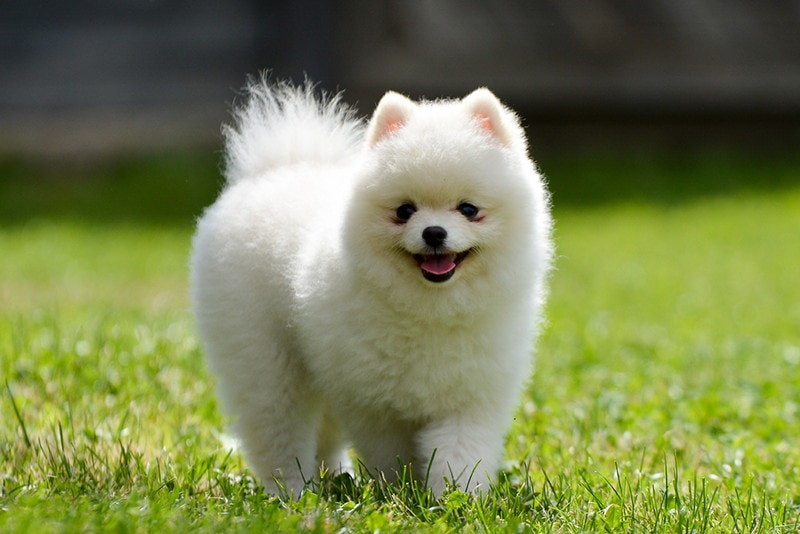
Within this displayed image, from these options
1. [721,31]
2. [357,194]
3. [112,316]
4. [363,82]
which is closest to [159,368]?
[112,316]

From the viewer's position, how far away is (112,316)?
7184 millimetres

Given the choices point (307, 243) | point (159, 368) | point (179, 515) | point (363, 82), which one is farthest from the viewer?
point (363, 82)

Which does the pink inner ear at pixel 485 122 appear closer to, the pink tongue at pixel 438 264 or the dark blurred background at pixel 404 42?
the pink tongue at pixel 438 264

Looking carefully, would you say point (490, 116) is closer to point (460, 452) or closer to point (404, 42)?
point (460, 452)

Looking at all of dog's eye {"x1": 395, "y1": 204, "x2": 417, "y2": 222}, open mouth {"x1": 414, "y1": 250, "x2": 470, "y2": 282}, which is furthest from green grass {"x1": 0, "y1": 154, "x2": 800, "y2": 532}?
dog's eye {"x1": 395, "y1": 204, "x2": 417, "y2": 222}

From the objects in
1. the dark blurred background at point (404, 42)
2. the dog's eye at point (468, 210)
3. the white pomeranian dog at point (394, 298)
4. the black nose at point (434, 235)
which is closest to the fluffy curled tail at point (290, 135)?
the white pomeranian dog at point (394, 298)

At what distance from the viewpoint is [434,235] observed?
3.64 m

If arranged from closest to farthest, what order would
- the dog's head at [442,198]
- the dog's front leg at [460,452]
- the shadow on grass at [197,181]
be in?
the dog's head at [442,198]
the dog's front leg at [460,452]
the shadow on grass at [197,181]

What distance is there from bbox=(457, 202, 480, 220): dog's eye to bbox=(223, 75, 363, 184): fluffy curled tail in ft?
3.57

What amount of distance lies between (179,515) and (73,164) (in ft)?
39.7

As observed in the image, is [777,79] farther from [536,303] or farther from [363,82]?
[536,303]

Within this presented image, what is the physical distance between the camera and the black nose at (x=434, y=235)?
3.64 m

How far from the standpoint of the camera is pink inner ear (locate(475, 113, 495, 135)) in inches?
154

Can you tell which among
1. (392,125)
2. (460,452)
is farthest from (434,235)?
(460,452)
